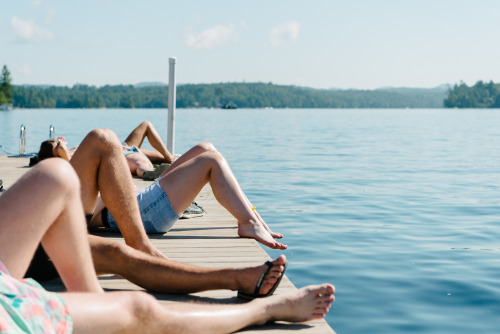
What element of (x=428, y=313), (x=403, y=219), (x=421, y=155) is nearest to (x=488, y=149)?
(x=421, y=155)

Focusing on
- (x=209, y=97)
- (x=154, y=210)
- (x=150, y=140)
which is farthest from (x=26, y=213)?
(x=209, y=97)

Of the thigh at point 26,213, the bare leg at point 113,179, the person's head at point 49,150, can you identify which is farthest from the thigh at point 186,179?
the thigh at point 26,213

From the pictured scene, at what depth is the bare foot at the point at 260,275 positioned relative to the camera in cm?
275

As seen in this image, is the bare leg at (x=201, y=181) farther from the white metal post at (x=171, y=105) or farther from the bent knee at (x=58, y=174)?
the white metal post at (x=171, y=105)

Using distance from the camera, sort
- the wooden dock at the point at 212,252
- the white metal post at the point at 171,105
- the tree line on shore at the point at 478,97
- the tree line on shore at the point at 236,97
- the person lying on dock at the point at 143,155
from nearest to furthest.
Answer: the wooden dock at the point at 212,252
the person lying on dock at the point at 143,155
the white metal post at the point at 171,105
the tree line on shore at the point at 236,97
the tree line on shore at the point at 478,97

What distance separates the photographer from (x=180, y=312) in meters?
2.09

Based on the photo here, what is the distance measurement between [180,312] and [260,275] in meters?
0.73

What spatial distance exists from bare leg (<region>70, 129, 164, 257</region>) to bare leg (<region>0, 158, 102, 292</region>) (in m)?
1.00

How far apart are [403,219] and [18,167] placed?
18.7 feet

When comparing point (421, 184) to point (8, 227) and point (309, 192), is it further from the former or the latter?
point (8, 227)

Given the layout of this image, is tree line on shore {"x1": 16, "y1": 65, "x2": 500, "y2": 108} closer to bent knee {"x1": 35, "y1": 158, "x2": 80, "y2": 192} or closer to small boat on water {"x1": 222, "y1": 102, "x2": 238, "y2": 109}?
small boat on water {"x1": 222, "y1": 102, "x2": 238, "y2": 109}

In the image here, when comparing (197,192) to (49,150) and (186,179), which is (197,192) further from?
(49,150)

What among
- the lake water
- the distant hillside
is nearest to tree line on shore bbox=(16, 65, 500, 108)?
the distant hillside

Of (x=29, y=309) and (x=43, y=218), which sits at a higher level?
(x=43, y=218)
